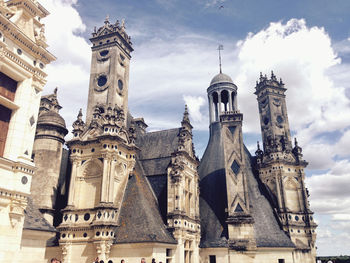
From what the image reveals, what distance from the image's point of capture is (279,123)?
48.2 meters

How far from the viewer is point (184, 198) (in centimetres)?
3450

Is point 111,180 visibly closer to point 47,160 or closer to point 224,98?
point 47,160

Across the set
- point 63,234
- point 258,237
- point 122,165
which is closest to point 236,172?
point 258,237

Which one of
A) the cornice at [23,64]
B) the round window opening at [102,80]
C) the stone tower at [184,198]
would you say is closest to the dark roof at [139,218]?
the stone tower at [184,198]

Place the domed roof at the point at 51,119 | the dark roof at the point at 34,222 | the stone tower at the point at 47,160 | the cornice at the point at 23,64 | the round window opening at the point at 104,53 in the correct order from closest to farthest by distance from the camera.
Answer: the cornice at the point at 23,64, the dark roof at the point at 34,222, the stone tower at the point at 47,160, the domed roof at the point at 51,119, the round window opening at the point at 104,53

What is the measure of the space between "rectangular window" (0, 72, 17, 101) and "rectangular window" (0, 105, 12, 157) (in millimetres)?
577

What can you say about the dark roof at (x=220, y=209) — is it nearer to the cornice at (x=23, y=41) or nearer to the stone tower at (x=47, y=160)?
the stone tower at (x=47, y=160)

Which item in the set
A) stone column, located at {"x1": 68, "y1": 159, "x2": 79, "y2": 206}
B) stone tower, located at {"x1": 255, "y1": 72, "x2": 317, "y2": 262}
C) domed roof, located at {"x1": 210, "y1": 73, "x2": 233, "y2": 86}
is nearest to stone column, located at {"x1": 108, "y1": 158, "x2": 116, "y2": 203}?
stone column, located at {"x1": 68, "y1": 159, "x2": 79, "y2": 206}

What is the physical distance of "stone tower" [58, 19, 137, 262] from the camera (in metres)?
27.8

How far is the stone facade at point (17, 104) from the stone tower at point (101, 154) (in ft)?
47.3

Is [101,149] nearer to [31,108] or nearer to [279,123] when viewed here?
[31,108]

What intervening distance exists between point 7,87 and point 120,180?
727 inches

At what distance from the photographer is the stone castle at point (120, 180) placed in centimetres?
1435

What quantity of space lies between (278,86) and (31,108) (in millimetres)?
42354
